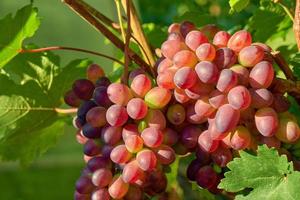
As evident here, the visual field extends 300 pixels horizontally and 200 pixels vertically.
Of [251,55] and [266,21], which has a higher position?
[251,55]

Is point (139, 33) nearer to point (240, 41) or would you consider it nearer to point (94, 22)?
point (94, 22)

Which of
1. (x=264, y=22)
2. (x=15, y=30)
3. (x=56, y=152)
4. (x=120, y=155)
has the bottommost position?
(x=56, y=152)

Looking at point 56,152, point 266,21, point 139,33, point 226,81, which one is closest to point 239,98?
point 226,81

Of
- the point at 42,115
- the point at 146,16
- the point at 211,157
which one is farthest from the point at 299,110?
the point at 146,16

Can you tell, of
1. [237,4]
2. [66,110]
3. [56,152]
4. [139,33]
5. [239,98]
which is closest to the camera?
[239,98]

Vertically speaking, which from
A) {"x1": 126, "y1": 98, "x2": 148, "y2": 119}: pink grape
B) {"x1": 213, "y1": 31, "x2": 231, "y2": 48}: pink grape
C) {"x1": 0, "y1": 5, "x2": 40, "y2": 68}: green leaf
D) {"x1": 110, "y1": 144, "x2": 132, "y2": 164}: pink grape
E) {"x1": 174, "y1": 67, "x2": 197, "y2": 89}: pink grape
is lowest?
{"x1": 110, "y1": 144, "x2": 132, "y2": 164}: pink grape

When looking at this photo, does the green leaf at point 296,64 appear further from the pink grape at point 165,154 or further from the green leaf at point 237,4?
the pink grape at point 165,154

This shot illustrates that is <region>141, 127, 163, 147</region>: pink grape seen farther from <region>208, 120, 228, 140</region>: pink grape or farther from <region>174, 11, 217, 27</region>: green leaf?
<region>174, 11, 217, 27</region>: green leaf

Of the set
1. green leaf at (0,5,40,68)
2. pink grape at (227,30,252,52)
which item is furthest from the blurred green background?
pink grape at (227,30,252,52)
